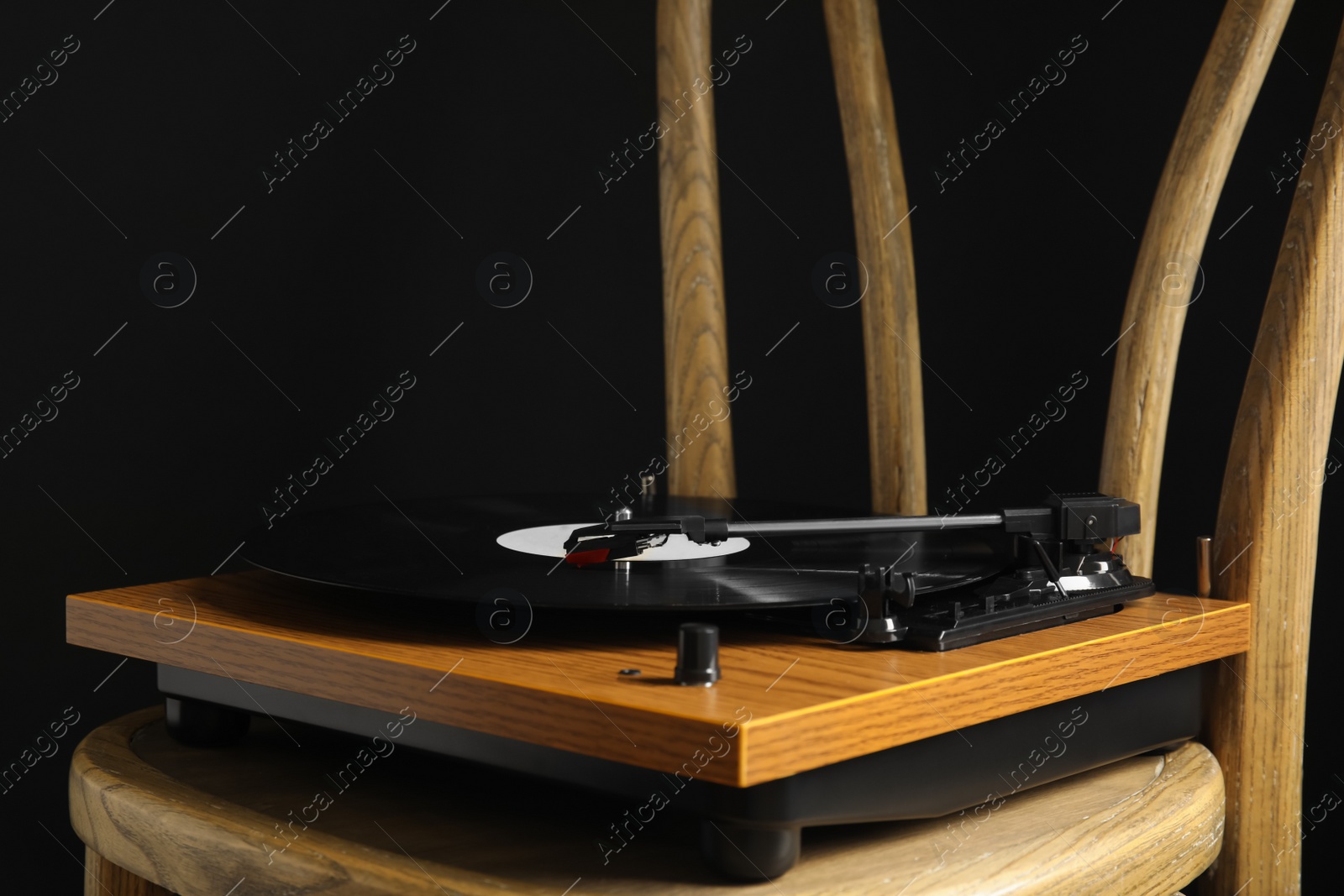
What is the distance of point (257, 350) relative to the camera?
5.19 ft

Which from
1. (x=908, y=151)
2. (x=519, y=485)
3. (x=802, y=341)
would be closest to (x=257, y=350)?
(x=519, y=485)

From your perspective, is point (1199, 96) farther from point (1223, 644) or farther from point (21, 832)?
point (21, 832)

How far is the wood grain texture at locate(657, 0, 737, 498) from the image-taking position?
54.1 inches

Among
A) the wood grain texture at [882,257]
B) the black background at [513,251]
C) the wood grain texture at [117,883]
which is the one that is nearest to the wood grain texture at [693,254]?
the wood grain texture at [882,257]

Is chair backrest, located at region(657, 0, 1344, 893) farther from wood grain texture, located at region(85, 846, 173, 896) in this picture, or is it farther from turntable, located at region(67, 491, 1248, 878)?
wood grain texture, located at region(85, 846, 173, 896)

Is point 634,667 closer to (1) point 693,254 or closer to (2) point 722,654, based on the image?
(2) point 722,654

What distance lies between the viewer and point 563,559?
0.86 meters

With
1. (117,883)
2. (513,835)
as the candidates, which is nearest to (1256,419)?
(513,835)

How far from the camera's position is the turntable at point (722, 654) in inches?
24.7

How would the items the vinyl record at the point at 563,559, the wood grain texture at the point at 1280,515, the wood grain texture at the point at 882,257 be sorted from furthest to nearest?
the wood grain texture at the point at 882,257, the wood grain texture at the point at 1280,515, the vinyl record at the point at 563,559

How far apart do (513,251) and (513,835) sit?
3.70 ft

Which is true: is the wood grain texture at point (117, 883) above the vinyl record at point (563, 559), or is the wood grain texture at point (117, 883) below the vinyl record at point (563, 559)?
below

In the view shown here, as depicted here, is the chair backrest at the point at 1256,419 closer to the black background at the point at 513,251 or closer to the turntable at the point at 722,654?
the turntable at the point at 722,654

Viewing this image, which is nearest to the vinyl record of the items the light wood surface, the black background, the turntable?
the turntable
